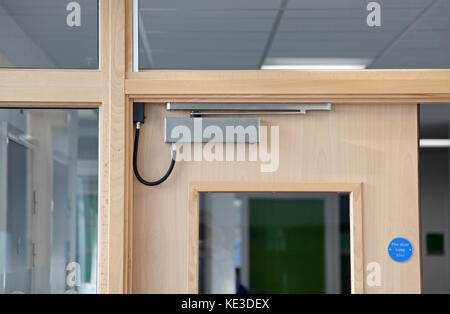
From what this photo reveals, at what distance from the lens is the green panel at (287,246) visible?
23.3ft

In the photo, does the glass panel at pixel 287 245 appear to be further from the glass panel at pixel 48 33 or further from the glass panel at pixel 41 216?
the glass panel at pixel 48 33

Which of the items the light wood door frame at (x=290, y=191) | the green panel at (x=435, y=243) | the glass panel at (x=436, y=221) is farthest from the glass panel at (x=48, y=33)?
the green panel at (x=435, y=243)

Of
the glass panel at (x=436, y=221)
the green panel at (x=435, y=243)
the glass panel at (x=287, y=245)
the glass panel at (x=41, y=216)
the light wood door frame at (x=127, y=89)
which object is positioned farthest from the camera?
the green panel at (x=435, y=243)

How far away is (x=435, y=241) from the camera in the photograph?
777 cm

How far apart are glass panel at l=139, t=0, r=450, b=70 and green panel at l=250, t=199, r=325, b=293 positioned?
5.13 meters

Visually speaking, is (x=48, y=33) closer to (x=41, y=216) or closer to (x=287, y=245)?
(x=41, y=216)

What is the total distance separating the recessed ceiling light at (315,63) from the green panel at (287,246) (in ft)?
16.8

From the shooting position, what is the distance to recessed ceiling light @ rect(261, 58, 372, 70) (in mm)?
1893

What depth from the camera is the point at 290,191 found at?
1917mm

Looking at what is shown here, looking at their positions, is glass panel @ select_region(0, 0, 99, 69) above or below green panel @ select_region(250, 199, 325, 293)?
above

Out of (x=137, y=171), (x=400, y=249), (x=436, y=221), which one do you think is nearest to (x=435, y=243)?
(x=436, y=221)

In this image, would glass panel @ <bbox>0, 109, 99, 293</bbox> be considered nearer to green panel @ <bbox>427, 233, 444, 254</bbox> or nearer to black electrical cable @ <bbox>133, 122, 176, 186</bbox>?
black electrical cable @ <bbox>133, 122, 176, 186</bbox>

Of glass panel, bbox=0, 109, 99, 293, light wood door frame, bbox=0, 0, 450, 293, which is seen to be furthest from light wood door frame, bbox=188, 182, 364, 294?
glass panel, bbox=0, 109, 99, 293
